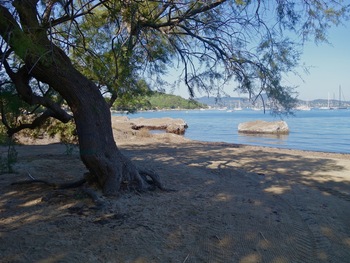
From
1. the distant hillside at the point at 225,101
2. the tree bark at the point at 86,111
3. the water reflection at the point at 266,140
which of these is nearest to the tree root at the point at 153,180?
the tree bark at the point at 86,111

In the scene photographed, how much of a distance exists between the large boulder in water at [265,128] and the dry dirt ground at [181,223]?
23.6 m

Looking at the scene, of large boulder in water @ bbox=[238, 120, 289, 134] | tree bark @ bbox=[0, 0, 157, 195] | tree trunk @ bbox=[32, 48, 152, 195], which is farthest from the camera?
large boulder in water @ bbox=[238, 120, 289, 134]

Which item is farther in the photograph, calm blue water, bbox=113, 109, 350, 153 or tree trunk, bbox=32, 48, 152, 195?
calm blue water, bbox=113, 109, 350, 153

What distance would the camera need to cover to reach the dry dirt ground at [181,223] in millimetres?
3760

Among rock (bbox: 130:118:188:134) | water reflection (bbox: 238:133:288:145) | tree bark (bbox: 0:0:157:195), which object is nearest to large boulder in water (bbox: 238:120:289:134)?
water reflection (bbox: 238:133:288:145)

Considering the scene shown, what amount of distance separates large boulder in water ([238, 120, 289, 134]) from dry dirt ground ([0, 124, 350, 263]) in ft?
77.5

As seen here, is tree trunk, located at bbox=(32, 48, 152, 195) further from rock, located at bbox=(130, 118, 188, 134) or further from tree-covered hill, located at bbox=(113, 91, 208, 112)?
rock, located at bbox=(130, 118, 188, 134)

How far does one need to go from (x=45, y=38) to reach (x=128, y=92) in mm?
3851

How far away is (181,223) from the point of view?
4625mm

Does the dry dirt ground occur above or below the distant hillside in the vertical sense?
below

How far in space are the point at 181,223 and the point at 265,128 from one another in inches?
1094

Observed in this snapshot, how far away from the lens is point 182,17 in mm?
6914

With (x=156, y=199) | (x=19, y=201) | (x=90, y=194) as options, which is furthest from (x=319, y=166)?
(x=19, y=201)

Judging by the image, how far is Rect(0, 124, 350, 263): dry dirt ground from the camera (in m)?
3.76
